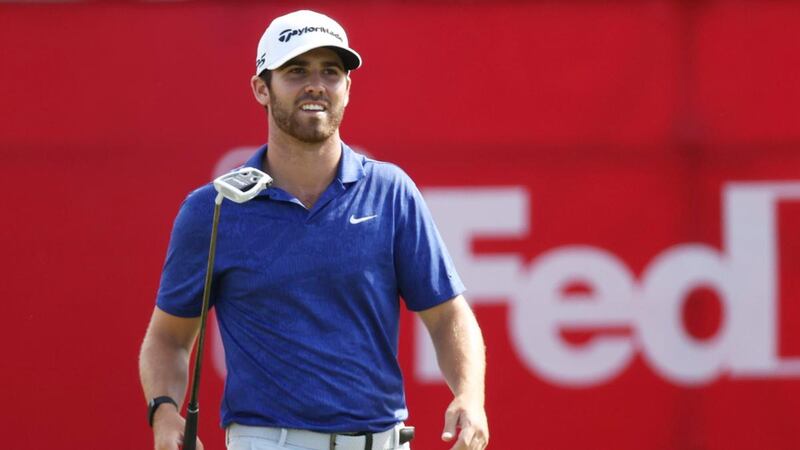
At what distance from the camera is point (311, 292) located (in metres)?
3.40

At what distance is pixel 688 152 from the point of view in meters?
5.42

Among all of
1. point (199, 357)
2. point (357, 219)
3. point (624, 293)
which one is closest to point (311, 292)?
point (357, 219)

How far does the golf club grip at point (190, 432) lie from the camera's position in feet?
10.6

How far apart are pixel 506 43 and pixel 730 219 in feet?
3.52

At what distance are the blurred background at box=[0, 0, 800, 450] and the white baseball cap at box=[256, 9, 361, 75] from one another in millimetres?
1767

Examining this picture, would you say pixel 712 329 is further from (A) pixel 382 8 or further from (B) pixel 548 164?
(A) pixel 382 8

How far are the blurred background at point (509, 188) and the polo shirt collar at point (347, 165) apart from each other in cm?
169

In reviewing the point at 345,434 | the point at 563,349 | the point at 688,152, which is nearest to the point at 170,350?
the point at 345,434

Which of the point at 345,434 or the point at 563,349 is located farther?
the point at 563,349

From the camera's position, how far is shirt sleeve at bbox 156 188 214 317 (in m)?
3.46

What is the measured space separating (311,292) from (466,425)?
48cm

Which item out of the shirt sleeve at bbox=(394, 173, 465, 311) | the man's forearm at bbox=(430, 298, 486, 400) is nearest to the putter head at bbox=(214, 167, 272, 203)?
the shirt sleeve at bbox=(394, 173, 465, 311)

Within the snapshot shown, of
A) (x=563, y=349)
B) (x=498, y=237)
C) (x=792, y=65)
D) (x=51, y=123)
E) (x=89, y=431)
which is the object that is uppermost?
(x=792, y=65)

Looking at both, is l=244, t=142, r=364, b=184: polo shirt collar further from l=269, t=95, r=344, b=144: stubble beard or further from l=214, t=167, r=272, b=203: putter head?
l=214, t=167, r=272, b=203: putter head
